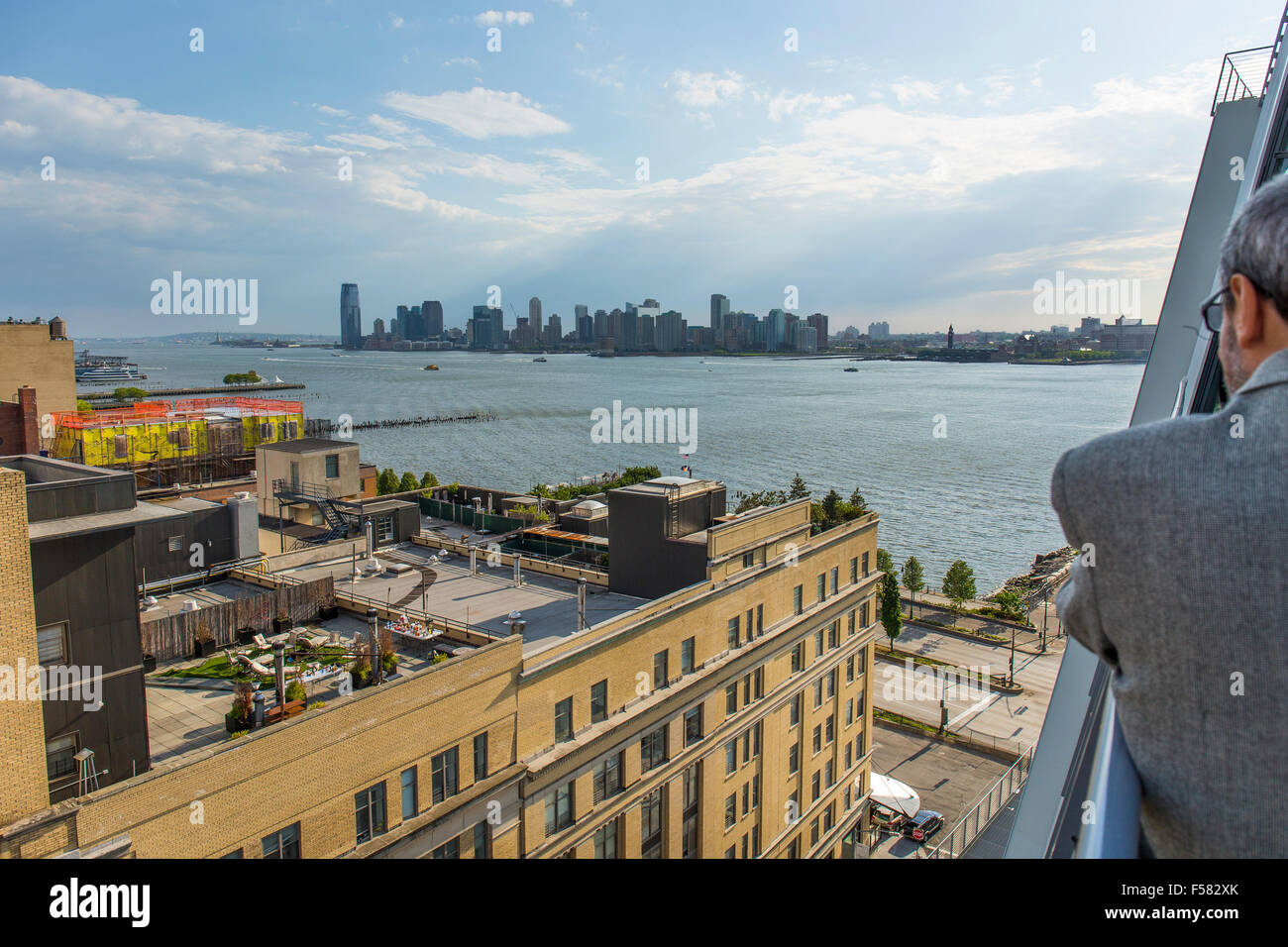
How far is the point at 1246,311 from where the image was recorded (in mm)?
1754

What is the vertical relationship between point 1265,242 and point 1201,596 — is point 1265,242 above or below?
above

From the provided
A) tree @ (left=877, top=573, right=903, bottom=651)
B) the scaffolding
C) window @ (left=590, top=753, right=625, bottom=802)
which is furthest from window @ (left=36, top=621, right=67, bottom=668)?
tree @ (left=877, top=573, right=903, bottom=651)

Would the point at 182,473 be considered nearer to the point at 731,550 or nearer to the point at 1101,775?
the point at 731,550

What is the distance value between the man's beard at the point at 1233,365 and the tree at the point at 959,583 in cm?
5050

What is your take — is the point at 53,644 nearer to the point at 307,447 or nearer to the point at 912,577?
the point at 307,447

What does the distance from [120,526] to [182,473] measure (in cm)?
3983

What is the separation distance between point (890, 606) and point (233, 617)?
1395 inches

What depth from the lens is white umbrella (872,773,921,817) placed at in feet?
94.3

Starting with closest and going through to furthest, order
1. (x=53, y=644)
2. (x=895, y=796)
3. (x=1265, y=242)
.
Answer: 1. (x=1265, y=242)
2. (x=53, y=644)
3. (x=895, y=796)

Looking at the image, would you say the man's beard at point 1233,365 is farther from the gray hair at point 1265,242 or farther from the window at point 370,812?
the window at point 370,812

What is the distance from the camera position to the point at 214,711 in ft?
44.9

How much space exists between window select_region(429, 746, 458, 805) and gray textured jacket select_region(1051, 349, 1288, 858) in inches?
501

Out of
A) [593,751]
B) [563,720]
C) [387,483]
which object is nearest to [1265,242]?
[563,720]

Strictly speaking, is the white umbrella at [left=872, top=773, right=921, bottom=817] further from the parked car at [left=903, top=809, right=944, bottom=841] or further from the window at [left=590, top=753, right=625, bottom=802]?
the window at [left=590, top=753, right=625, bottom=802]
